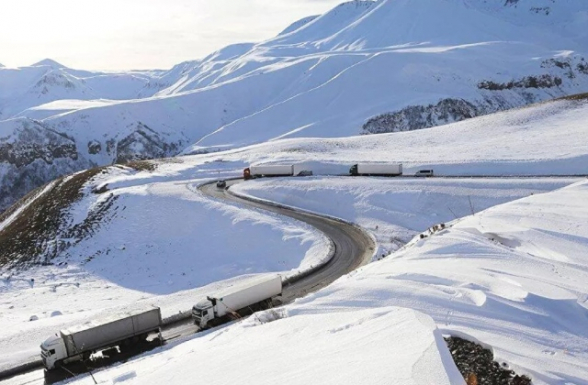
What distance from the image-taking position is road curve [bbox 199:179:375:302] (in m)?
34.2

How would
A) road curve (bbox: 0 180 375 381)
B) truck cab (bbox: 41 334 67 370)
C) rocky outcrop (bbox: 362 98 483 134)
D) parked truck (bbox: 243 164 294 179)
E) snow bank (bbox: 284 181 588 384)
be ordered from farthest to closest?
rocky outcrop (bbox: 362 98 483 134) < parked truck (bbox: 243 164 294 179) < road curve (bbox: 0 180 375 381) < truck cab (bbox: 41 334 67 370) < snow bank (bbox: 284 181 588 384)

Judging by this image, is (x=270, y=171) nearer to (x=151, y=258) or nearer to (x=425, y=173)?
(x=425, y=173)

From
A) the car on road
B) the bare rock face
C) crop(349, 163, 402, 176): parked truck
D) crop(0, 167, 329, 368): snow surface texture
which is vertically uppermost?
the bare rock face

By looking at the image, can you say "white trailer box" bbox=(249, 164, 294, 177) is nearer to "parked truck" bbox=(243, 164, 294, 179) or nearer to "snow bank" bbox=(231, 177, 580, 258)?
"parked truck" bbox=(243, 164, 294, 179)

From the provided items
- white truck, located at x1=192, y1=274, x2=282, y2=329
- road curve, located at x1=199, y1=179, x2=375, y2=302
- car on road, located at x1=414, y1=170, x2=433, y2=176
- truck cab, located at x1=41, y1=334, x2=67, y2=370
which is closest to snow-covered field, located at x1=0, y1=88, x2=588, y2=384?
road curve, located at x1=199, y1=179, x2=375, y2=302

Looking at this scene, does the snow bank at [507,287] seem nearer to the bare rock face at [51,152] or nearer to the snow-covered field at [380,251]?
Answer: the snow-covered field at [380,251]

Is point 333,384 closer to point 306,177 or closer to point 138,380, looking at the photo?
point 138,380

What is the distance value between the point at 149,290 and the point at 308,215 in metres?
19.4

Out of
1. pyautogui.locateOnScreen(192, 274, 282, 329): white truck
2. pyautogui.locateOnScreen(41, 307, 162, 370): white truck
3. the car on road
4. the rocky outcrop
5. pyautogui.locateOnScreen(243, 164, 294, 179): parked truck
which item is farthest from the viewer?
the rocky outcrop

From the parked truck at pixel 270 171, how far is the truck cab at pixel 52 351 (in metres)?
45.7

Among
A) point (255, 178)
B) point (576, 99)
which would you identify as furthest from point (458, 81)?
point (255, 178)

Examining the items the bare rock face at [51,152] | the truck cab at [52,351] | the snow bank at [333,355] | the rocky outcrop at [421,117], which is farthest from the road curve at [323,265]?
the bare rock face at [51,152]

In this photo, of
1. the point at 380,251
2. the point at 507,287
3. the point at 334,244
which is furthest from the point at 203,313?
the point at 334,244

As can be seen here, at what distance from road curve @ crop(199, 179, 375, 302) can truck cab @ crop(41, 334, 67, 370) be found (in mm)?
13777
